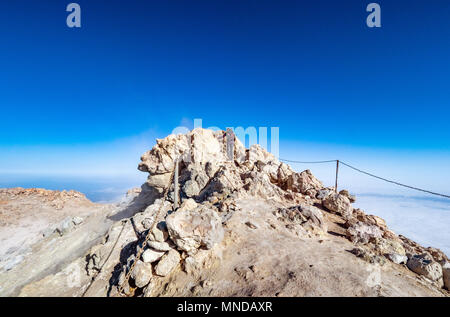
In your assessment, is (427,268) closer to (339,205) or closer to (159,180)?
(339,205)

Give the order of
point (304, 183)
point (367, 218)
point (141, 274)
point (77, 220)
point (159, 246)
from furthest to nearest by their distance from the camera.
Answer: point (77, 220) → point (304, 183) → point (367, 218) → point (159, 246) → point (141, 274)

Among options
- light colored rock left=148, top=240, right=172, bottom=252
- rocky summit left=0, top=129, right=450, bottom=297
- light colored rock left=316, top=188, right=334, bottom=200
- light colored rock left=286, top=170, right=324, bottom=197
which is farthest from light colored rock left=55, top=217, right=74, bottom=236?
light colored rock left=316, top=188, right=334, bottom=200

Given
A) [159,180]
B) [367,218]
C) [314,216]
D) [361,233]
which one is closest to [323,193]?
[367,218]

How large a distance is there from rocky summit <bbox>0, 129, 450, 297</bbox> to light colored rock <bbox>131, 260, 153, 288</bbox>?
28 millimetres

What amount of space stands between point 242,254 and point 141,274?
3.20m

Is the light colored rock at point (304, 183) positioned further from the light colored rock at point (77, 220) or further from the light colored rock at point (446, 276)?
the light colored rock at point (77, 220)

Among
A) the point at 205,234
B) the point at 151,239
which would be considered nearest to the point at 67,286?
the point at 151,239

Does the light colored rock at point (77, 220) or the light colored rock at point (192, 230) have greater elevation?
the light colored rock at point (192, 230)

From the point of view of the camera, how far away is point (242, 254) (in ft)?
19.3

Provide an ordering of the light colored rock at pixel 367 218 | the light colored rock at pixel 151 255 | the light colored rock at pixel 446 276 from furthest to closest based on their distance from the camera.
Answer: the light colored rock at pixel 367 218 < the light colored rock at pixel 151 255 < the light colored rock at pixel 446 276

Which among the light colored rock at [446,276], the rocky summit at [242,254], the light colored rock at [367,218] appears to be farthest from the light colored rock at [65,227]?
the light colored rock at [446,276]

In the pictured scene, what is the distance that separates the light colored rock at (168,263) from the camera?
543 centimetres

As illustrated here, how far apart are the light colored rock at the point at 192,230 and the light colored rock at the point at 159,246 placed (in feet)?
1.07
